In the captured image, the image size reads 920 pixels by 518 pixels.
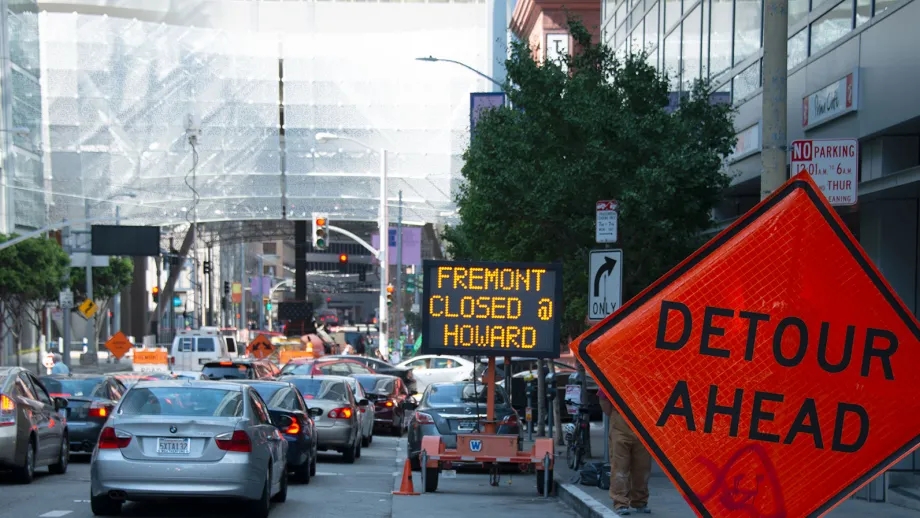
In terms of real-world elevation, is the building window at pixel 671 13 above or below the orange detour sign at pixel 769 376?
above

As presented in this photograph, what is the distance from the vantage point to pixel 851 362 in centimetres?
479

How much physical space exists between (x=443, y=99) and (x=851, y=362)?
191ft

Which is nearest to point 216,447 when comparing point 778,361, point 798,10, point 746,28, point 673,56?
point 778,361

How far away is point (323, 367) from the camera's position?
1321 inches

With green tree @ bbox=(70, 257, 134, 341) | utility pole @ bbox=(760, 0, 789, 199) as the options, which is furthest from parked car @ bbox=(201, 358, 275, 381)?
green tree @ bbox=(70, 257, 134, 341)

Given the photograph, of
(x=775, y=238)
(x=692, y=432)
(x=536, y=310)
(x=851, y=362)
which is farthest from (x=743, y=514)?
(x=536, y=310)

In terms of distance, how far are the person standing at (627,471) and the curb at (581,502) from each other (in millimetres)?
189

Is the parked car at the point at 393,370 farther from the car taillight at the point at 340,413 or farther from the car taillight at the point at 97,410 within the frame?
the car taillight at the point at 97,410

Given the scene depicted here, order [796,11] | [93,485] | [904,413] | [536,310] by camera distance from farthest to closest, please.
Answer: [796,11] → [536,310] → [93,485] → [904,413]

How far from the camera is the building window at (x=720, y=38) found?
20641 millimetres

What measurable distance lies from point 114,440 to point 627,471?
5182 mm

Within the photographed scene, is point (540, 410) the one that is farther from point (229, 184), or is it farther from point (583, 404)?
point (229, 184)

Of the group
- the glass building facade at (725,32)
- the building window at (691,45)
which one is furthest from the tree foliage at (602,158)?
the building window at (691,45)

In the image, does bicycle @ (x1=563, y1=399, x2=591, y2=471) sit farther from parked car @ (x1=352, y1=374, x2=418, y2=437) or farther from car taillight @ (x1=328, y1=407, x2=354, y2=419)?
parked car @ (x1=352, y1=374, x2=418, y2=437)
